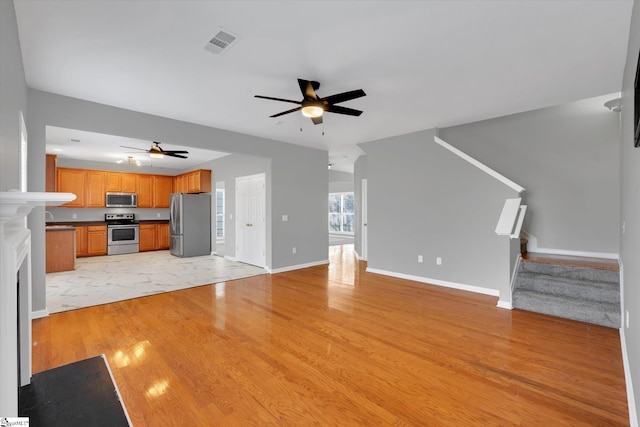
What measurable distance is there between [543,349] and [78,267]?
848 cm

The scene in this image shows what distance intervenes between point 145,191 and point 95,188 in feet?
4.09

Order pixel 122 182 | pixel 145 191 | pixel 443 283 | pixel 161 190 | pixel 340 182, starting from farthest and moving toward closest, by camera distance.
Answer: pixel 340 182
pixel 161 190
pixel 145 191
pixel 122 182
pixel 443 283

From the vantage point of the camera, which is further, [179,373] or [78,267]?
[78,267]

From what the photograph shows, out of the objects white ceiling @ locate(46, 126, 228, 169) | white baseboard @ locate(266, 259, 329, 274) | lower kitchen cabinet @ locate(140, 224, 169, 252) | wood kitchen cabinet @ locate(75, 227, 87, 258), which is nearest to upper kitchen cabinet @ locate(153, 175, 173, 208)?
white ceiling @ locate(46, 126, 228, 169)

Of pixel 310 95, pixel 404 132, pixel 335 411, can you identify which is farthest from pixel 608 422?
pixel 404 132

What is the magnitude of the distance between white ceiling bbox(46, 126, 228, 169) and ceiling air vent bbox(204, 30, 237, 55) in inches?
128

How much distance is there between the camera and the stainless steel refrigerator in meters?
7.86

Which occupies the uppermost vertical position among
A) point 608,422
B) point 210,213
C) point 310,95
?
point 310,95

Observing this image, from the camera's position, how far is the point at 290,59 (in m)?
2.74

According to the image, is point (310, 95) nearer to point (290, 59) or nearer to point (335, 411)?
point (290, 59)

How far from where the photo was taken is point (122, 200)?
336 inches

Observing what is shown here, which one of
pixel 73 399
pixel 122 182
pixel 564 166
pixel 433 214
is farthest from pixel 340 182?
pixel 73 399

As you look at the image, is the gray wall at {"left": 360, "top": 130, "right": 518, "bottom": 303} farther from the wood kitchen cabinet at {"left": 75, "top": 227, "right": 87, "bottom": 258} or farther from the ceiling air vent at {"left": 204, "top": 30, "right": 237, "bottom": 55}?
the wood kitchen cabinet at {"left": 75, "top": 227, "right": 87, "bottom": 258}

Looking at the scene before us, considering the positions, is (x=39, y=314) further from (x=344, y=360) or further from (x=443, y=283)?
(x=443, y=283)
